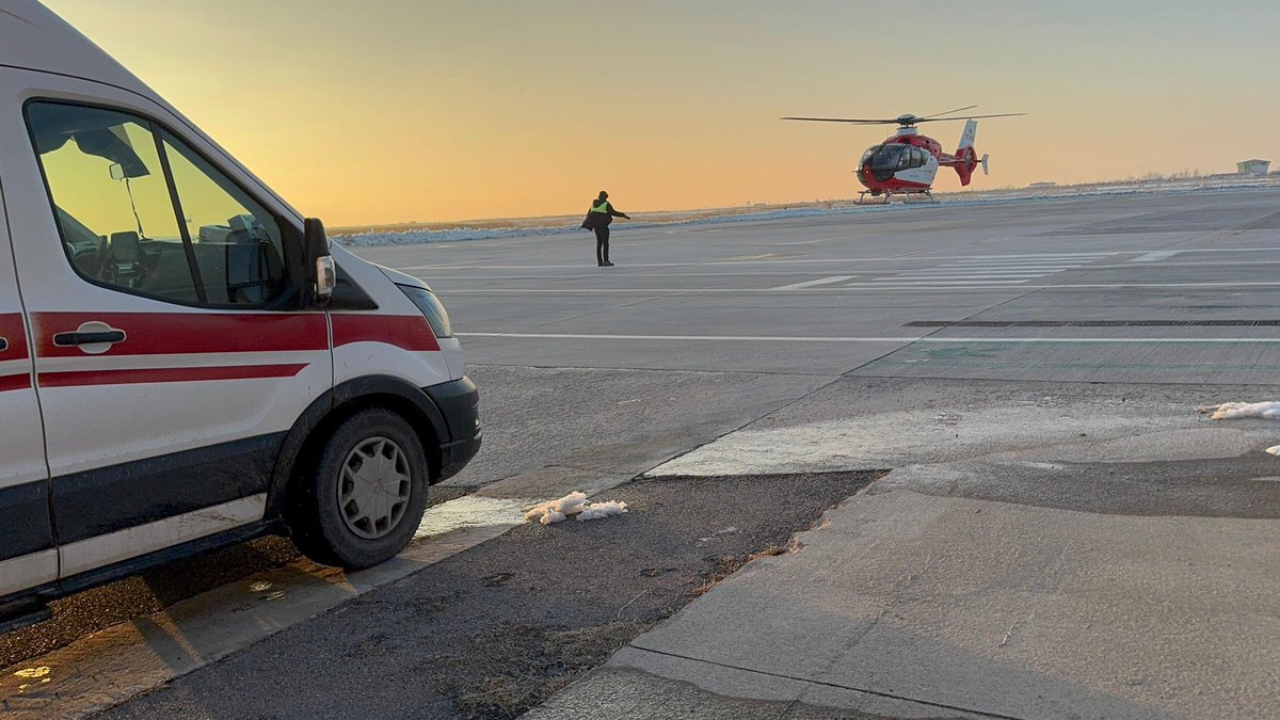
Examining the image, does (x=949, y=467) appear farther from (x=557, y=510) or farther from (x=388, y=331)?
(x=388, y=331)

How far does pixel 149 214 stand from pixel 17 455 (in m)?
1.12

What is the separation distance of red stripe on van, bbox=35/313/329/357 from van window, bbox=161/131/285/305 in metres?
0.11

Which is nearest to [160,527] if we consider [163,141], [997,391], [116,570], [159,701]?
[116,570]

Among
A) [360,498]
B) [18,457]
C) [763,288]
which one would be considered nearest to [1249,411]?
[360,498]

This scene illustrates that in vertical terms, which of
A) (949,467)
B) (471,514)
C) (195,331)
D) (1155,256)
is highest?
(195,331)

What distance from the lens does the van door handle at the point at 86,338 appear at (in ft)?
12.2

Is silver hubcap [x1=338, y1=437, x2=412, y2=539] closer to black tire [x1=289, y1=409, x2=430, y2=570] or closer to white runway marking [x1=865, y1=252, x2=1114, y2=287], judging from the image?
black tire [x1=289, y1=409, x2=430, y2=570]

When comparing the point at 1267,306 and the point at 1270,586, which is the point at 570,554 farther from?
the point at 1267,306

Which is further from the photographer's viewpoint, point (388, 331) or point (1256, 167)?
point (1256, 167)

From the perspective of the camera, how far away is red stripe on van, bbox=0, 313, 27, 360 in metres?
3.53

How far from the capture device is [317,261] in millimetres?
4602

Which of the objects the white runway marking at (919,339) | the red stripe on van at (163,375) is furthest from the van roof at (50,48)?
the white runway marking at (919,339)

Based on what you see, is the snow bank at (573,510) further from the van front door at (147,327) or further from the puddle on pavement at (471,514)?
the van front door at (147,327)

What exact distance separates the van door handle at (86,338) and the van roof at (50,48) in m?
1.00
